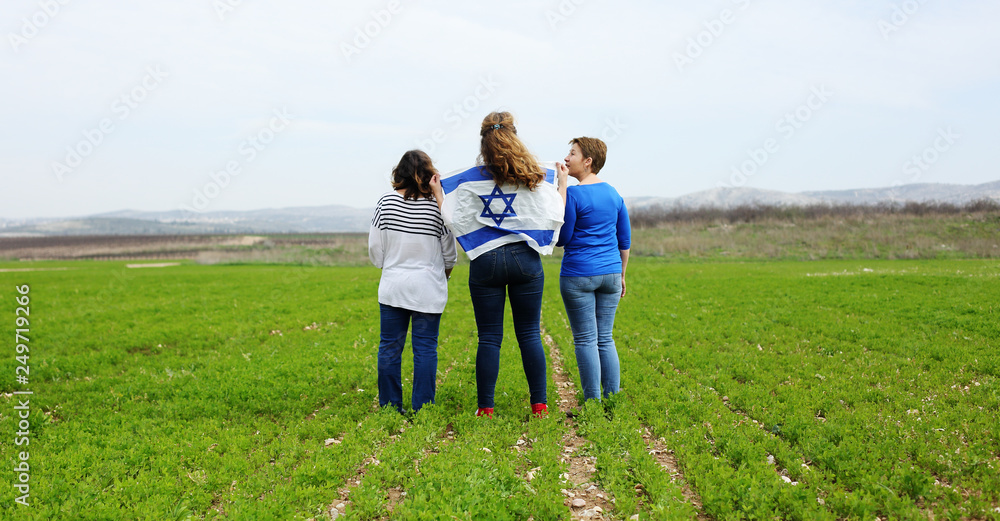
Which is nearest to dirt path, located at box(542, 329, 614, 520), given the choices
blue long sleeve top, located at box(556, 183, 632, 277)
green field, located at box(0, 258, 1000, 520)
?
green field, located at box(0, 258, 1000, 520)

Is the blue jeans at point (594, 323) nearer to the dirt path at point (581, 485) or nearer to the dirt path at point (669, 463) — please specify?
the dirt path at point (581, 485)

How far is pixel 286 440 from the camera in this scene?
5.56 m

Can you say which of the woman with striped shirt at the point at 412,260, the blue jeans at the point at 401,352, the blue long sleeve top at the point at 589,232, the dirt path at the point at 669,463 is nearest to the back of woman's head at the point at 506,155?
the blue long sleeve top at the point at 589,232

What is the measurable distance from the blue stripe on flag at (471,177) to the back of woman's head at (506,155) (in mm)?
69

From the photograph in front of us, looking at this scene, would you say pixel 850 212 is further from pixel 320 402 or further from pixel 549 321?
pixel 320 402

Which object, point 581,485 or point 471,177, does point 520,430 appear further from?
point 471,177

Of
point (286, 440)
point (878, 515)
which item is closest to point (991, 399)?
point (878, 515)

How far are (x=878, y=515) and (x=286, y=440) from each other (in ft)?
16.9

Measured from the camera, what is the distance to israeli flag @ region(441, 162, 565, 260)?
5.23m

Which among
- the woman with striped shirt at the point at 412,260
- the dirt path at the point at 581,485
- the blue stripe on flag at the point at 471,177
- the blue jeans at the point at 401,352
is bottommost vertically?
the dirt path at the point at 581,485

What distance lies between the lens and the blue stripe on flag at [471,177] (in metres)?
5.29

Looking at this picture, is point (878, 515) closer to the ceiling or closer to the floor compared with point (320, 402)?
closer to the ceiling

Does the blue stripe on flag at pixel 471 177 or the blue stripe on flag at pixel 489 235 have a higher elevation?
the blue stripe on flag at pixel 471 177

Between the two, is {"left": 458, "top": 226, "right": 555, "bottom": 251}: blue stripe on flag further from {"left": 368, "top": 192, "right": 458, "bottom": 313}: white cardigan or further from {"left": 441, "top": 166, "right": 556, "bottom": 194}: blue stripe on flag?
{"left": 368, "top": 192, "right": 458, "bottom": 313}: white cardigan
